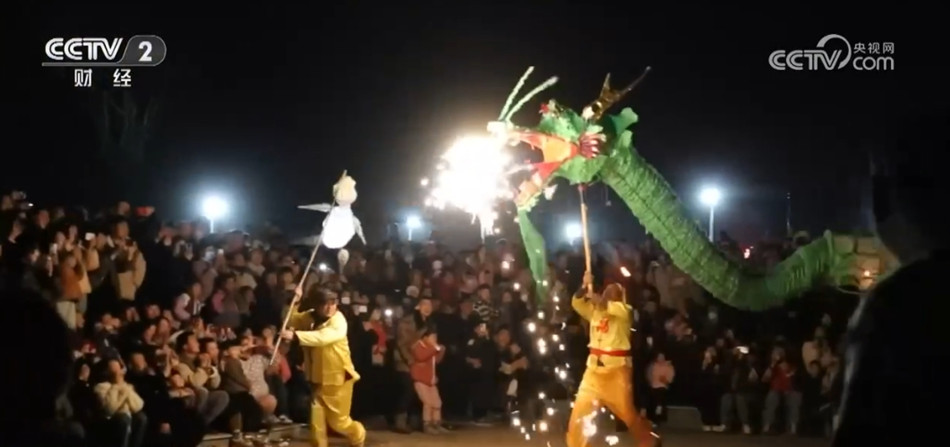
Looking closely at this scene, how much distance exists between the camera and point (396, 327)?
10352 mm

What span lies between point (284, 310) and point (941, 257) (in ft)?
27.7

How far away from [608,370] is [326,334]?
1.94 metres

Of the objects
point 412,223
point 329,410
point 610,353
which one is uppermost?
point 412,223

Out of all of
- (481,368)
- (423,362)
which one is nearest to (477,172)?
(423,362)

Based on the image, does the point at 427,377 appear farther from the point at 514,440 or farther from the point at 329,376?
the point at 329,376

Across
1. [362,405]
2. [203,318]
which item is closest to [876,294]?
[203,318]

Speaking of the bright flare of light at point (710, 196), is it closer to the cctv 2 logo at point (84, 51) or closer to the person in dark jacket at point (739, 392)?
the person in dark jacket at point (739, 392)

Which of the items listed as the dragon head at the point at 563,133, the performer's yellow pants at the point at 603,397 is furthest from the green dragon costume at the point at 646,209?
the performer's yellow pants at the point at 603,397

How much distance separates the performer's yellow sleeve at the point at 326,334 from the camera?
26.3 feet

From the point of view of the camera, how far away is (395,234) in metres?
14.7

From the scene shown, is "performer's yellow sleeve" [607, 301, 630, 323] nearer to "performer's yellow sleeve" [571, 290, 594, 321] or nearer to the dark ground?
"performer's yellow sleeve" [571, 290, 594, 321]

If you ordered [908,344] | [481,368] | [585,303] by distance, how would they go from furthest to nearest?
[481,368] < [585,303] < [908,344]

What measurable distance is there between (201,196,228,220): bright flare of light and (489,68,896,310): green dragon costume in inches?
236

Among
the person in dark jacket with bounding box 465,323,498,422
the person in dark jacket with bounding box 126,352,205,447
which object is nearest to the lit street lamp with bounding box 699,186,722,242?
the person in dark jacket with bounding box 465,323,498,422
